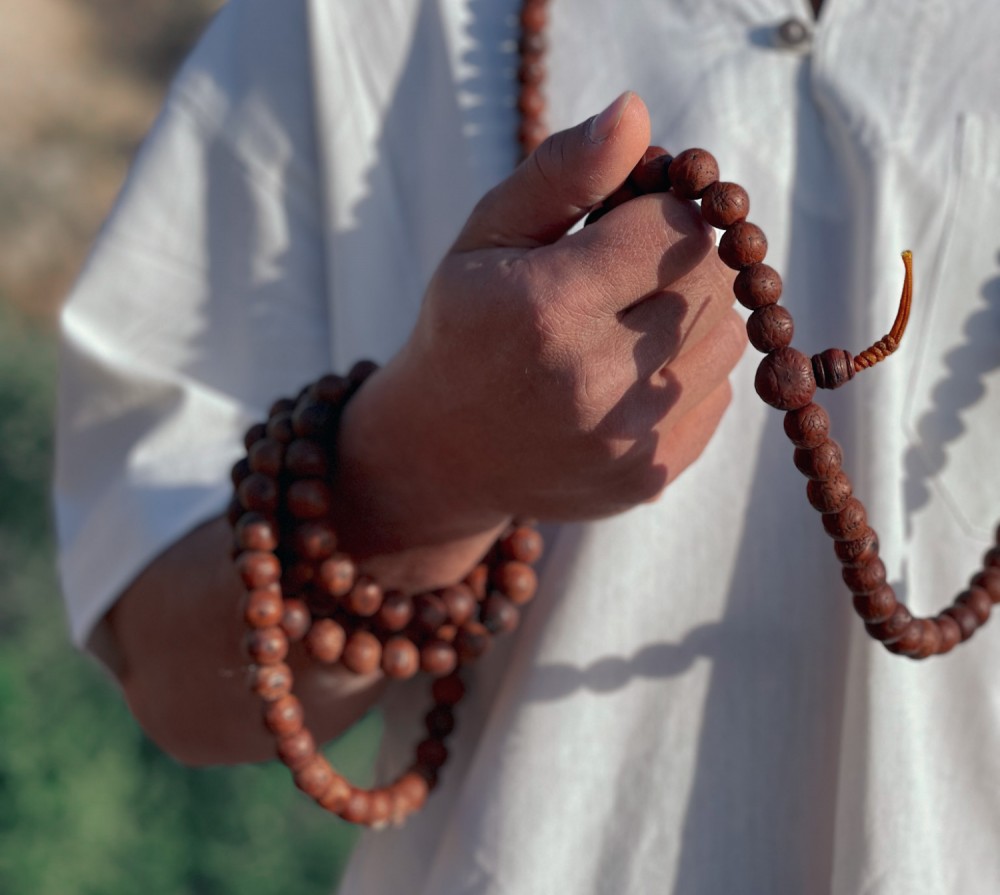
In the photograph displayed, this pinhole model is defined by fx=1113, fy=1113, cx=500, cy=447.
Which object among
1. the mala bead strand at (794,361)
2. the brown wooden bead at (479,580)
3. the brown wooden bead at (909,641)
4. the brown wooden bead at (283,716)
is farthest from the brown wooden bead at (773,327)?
the brown wooden bead at (283,716)

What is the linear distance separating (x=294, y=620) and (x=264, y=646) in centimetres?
3

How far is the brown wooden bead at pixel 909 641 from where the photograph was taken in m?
0.68

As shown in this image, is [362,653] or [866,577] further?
[362,653]

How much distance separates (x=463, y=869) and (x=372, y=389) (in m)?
0.35

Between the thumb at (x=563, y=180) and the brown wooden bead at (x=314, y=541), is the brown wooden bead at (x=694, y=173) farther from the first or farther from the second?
the brown wooden bead at (x=314, y=541)

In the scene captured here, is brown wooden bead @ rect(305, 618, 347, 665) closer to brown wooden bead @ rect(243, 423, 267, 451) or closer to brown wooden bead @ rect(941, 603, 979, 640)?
brown wooden bead @ rect(243, 423, 267, 451)

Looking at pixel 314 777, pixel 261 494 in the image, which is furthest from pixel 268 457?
pixel 314 777

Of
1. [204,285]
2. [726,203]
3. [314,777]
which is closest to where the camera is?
[726,203]

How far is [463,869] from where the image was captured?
0.80 meters

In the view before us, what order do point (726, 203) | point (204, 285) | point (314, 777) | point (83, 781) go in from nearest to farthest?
point (726, 203) → point (314, 777) → point (204, 285) → point (83, 781)

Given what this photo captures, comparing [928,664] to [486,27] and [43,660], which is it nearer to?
[486,27]

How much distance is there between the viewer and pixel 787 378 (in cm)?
60

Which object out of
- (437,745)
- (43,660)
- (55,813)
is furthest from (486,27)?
(43,660)

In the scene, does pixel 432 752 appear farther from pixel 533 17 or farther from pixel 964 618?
pixel 533 17
